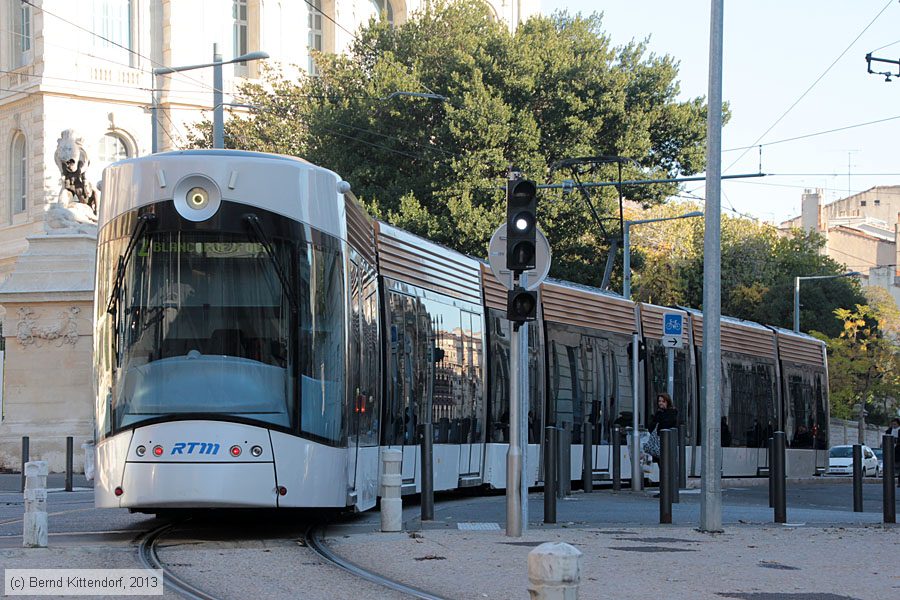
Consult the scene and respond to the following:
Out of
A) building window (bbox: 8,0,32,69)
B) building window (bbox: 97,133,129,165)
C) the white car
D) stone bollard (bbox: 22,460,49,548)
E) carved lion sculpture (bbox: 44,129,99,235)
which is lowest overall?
the white car

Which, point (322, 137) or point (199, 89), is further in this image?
point (199, 89)

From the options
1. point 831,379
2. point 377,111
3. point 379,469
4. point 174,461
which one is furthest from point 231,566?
point 831,379

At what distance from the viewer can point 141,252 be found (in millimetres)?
12586

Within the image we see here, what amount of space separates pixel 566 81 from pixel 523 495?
108ft

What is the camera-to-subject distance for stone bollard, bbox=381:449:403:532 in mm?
13992

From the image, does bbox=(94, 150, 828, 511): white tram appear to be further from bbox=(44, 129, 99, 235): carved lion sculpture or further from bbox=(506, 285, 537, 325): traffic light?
bbox=(44, 129, 99, 235): carved lion sculpture

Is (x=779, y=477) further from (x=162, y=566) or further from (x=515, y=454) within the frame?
(x=162, y=566)

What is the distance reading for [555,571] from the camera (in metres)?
6.38

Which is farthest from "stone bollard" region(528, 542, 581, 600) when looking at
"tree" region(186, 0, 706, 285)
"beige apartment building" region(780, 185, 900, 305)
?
"beige apartment building" region(780, 185, 900, 305)

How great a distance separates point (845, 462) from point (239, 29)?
36666mm

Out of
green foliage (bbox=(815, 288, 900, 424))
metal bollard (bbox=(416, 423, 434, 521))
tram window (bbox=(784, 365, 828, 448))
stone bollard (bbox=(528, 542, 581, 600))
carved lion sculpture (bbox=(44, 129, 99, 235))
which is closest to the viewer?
stone bollard (bbox=(528, 542, 581, 600))

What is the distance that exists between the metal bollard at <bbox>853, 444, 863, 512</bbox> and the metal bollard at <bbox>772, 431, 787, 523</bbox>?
2.82m

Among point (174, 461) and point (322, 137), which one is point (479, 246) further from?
point (174, 461)

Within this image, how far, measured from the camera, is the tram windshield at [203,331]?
1234cm
